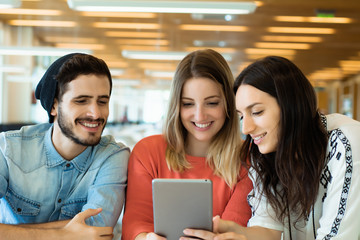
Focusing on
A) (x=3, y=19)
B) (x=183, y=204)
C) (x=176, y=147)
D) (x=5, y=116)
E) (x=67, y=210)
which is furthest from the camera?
(x=5, y=116)

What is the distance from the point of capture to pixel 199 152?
1.99 metres

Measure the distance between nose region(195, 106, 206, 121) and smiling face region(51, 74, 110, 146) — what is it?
433mm

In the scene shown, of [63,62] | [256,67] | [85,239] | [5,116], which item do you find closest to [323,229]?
[256,67]

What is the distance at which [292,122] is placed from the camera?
151cm

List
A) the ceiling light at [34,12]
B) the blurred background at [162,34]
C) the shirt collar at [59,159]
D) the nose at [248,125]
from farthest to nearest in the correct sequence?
the ceiling light at [34,12], the blurred background at [162,34], the shirt collar at [59,159], the nose at [248,125]

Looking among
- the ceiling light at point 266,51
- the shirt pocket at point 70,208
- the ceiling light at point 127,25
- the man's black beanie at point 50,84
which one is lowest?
the shirt pocket at point 70,208

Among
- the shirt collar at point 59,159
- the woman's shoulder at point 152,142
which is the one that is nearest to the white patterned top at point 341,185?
the woman's shoulder at point 152,142

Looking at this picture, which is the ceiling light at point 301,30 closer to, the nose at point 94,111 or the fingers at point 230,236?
the nose at point 94,111

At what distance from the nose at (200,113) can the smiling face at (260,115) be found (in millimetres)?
248

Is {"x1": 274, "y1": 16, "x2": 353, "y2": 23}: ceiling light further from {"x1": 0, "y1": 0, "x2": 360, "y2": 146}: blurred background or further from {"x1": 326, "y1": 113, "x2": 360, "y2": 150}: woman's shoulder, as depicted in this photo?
{"x1": 326, "y1": 113, "x2": 360, "y2": 150}: woman's shoulder

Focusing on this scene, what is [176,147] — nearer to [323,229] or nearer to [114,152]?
[114,152]

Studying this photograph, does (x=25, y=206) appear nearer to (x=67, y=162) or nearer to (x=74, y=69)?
(x=67, y=162)

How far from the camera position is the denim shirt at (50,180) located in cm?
179

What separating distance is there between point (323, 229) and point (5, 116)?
958 centimetres
